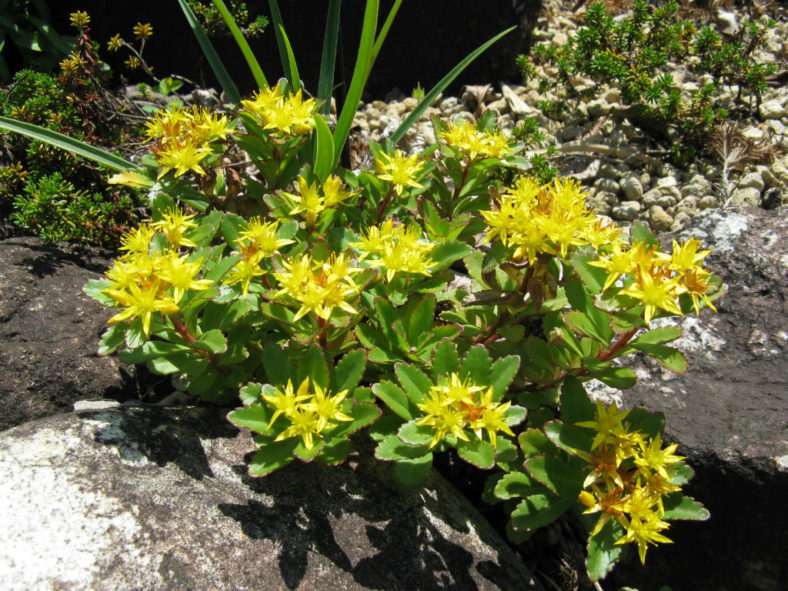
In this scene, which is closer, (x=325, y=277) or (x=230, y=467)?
(x=325, y=277)

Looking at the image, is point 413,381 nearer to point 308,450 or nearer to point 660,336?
point 308,450

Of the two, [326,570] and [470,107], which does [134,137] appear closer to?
[470,107]

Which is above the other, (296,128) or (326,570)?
(296,128)

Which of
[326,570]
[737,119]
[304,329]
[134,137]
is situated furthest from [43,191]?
[737,119]

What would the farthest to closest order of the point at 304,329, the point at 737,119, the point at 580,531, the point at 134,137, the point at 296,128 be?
the point at 737,119
the point at 134,137
the point at 580,531
the point at 296,128
the point at 304,329

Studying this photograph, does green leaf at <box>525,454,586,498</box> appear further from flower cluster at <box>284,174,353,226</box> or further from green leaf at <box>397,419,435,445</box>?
flower cluster at <box>284,174,353,226</box>

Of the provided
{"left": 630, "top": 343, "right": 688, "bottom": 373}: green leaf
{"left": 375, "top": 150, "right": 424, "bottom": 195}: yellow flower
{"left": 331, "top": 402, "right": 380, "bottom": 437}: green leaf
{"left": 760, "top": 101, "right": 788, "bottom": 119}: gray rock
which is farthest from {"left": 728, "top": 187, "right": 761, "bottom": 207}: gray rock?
{"left": 331, "top": 402, "right": 380, "bottom": 437}: green leaf
